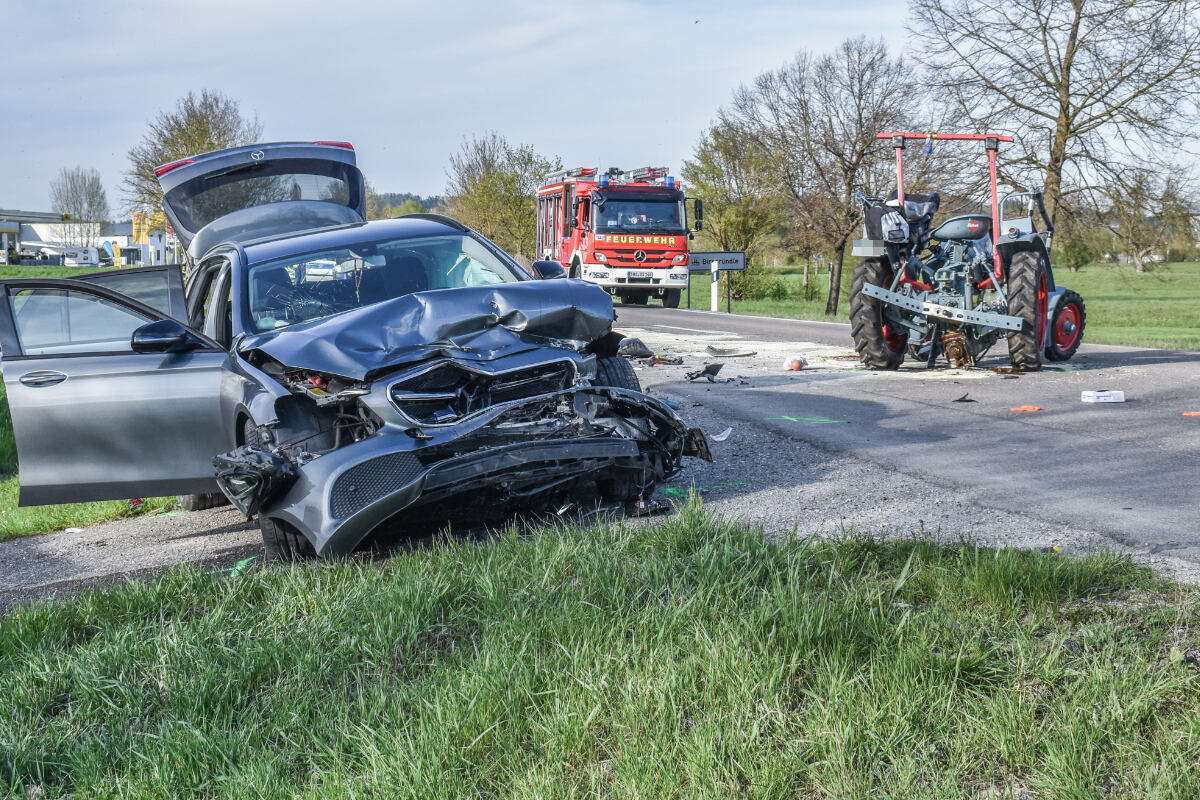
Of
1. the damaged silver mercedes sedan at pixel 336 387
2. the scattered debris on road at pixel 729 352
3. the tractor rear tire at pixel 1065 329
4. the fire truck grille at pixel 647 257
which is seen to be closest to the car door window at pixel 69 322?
the damaged silver mercedes sedan at pixel 336 387

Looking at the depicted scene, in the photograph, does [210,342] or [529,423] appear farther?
[210,342]

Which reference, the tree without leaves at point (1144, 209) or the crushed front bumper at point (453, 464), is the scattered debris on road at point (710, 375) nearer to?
the crushed front bumper at point (453, 464)

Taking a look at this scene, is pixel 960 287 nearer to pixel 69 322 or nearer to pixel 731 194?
pixel 69 322

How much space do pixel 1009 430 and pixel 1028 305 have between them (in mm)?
3339

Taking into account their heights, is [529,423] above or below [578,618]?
above

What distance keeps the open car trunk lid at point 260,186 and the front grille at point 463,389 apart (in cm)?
522

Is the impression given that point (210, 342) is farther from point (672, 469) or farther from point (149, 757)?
point (149, 757)

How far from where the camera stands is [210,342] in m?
5.79

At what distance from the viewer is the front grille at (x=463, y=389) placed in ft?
16.0

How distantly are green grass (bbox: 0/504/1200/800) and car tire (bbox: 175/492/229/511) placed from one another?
311 cm

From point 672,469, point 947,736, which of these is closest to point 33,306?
point 672,469

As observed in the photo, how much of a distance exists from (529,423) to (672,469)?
3.53 ft

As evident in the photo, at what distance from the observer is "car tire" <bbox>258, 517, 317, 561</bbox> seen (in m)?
4.75

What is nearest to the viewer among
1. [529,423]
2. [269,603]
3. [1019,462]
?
[269,603]
